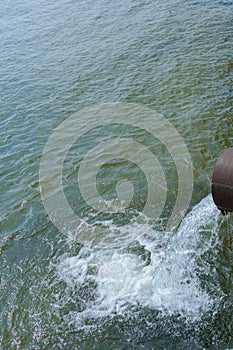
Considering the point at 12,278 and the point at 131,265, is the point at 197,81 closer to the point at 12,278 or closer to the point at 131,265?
the point at 131,265

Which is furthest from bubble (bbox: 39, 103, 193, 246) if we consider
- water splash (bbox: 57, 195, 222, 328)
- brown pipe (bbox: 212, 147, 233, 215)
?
brown pipe (bbox: 212, 147, 233, 215)

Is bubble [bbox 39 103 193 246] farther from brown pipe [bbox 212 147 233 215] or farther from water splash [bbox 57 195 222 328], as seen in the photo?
brown pipe [bbox 212 147 233 215]

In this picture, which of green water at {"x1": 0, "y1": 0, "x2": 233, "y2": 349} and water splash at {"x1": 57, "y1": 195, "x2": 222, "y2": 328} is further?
water splash at {"x1": 57, "y1": 195, "x2": 222, "y2": 328}

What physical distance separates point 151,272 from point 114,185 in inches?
106

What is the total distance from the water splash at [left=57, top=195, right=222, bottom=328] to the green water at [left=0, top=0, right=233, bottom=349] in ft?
0.06

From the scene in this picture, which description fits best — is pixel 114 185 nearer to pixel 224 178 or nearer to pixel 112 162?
pixel 112 162

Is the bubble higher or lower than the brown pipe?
lower

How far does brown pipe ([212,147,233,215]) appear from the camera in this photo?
4797 millimetres

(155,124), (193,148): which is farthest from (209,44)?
(193,148)

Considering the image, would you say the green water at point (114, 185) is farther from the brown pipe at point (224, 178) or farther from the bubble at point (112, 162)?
the brown pipe at point (224, 178)

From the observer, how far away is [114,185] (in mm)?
9648

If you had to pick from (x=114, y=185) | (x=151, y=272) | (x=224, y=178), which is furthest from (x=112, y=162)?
(x=224, y=178)

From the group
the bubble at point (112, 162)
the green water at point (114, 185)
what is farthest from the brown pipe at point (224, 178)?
the bubble at point (112, 162)

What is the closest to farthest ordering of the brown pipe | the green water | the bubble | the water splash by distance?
the brown pipe
the green water
the water splash
the bubble
